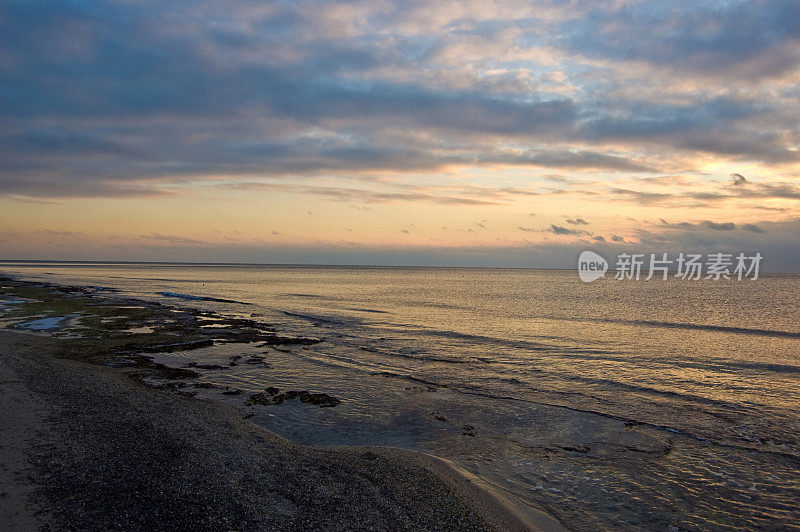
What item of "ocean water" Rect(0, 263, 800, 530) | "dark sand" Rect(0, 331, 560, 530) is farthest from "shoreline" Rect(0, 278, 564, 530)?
"ocean water" Rect(0, 263, 800, 530)

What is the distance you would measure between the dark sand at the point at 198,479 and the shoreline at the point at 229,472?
0.03 m

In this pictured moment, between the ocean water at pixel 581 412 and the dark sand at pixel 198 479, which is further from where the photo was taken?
the ocean water at pixel 581 412

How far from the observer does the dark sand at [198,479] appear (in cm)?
796

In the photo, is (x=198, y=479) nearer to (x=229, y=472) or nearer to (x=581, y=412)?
(x=229, y=472)

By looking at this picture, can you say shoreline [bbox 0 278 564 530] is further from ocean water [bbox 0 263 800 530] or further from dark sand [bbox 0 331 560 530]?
ocean water [bbox 0 263 800 530]

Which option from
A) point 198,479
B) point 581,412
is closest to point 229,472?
point 198,479

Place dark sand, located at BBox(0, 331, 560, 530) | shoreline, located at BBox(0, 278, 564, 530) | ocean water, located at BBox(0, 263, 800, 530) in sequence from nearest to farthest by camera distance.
A: dark sand, located at BBox(0, 331, 560, 530) → shoreline, located at BBox(0, 278, 564, 530) → ocean water, located at BBox(0, 263, 800, 530)

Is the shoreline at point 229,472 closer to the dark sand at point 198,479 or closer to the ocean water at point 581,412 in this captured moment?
the dark sand at point 198,479

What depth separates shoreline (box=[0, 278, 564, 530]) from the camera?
8.23 meters

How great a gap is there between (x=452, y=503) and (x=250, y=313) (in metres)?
45.0

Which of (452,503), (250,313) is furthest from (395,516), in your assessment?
(250,313)

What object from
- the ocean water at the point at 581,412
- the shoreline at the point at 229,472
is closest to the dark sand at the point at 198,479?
the shoreline at the point at 229,472

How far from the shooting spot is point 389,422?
15.8 meters

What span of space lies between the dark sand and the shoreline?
→ 31 mm
